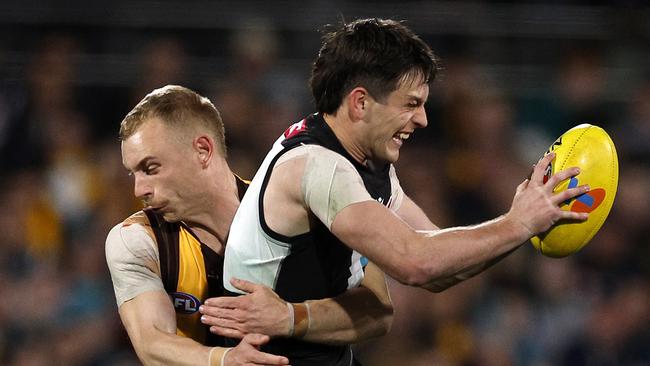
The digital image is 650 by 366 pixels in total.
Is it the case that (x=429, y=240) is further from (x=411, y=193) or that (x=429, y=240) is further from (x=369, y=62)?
(x=411, y=193)

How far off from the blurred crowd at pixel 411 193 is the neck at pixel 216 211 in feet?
7.47

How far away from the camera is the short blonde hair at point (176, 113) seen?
12.6 ft

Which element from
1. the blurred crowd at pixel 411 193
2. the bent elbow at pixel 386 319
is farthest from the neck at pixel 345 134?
the blurred crowd at pixel 411 193

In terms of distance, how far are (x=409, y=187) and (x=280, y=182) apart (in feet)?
11.6

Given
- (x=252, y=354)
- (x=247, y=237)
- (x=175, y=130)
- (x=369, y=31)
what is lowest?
(x=252, y=354)

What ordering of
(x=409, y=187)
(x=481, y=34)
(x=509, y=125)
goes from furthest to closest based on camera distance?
(x=481, y=34) → (x=509, y=125) → (x=409, y=187)

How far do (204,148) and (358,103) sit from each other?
0.71 meters

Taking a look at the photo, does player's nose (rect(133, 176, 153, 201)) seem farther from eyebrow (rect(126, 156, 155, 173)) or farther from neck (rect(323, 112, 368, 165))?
neck (rect(323, 112, 368, 165))

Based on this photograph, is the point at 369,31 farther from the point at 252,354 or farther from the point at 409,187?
the point at 409,187

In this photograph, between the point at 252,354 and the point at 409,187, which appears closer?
the point at 252,354

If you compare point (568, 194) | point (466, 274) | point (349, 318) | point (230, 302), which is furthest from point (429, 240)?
point (230, 302)

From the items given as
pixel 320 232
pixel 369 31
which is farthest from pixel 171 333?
pixel 369 31

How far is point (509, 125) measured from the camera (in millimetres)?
7402

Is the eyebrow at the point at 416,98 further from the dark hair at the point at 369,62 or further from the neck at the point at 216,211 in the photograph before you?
the neck at the point at 216,211
